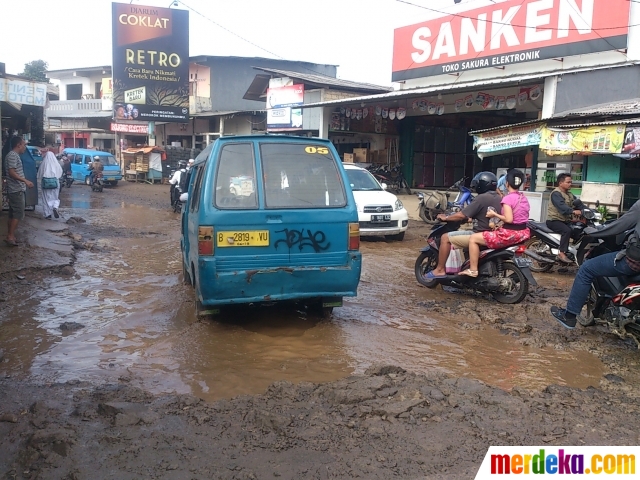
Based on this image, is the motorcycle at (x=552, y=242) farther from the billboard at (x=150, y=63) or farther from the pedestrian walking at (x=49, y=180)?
the billboard at (x=150, y=63)

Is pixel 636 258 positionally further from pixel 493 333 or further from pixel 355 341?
pixel 355 341

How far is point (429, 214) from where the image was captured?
16.6 m

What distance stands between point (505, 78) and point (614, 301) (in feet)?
33.6

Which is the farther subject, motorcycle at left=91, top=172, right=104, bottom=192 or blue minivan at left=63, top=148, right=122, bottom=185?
blue minivan at left=63, top=148, right=122, bottom=185

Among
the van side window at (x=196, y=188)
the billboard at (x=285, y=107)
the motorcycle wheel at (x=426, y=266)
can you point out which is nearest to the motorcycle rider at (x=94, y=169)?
the billboard at (x=285, y=107)

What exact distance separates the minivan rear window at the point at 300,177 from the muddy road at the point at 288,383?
1.34m

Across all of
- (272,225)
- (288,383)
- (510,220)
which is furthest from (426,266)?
(288,383)

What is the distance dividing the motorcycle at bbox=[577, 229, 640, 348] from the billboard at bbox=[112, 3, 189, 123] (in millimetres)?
28592

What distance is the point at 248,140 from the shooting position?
18.9 ft

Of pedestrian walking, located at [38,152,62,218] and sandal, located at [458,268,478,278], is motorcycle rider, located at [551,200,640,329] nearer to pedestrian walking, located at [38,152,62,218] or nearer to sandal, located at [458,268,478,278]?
sandal, located at [458,268,478,278]

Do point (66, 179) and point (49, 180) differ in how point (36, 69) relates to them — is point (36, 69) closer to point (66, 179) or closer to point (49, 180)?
point (66, 179)

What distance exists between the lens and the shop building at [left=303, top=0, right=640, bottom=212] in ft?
41.5

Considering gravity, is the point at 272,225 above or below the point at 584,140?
below

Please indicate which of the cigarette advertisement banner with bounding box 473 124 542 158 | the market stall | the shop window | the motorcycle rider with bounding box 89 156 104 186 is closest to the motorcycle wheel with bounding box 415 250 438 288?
the cigarette advertisement banner with bounding box 473 124 542 158
